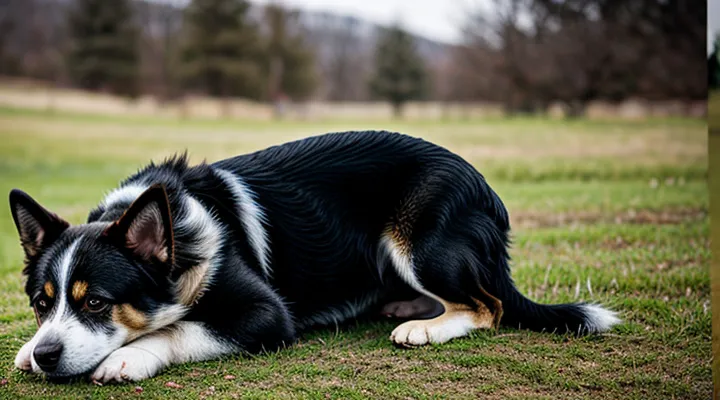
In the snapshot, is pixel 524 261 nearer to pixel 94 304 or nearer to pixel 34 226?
pixel 94 304

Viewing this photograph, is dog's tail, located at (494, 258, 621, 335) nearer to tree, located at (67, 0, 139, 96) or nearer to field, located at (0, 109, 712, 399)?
field, located at (0, 109, 712, 399)

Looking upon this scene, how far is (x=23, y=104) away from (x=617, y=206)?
567 centimetres

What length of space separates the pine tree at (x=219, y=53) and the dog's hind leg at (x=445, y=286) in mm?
4500

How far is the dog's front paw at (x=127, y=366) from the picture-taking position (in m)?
2.42

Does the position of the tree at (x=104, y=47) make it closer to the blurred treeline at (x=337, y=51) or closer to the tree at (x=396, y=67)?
the blurred treeline at (x=337, y=51)

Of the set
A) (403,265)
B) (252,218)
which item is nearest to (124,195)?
(252,218)

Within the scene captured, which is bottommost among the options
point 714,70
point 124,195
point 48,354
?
point 48,354

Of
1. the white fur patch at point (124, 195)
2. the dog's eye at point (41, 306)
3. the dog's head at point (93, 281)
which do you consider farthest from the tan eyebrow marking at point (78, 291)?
the white fur patch at point (124, 195)

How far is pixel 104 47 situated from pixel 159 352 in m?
4.81

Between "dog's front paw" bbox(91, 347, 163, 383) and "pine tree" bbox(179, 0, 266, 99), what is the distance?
191 inches

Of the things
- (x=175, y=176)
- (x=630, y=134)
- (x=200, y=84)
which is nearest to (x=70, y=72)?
(x=200, y=84)

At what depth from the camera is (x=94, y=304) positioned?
2.41m

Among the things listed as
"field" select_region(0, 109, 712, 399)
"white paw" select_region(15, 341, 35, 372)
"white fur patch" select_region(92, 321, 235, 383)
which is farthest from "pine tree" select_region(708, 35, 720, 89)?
"white paw" select_region(15, 341, 35, 372)

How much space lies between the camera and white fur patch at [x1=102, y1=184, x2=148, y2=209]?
284 centimetres
